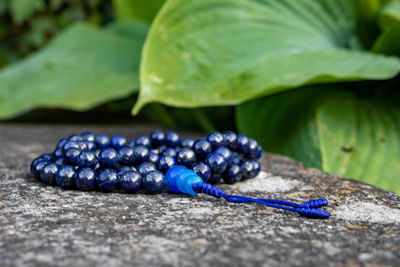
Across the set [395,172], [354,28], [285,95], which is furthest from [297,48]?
A: [395,172]

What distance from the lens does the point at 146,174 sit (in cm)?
75

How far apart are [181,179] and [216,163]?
79mm

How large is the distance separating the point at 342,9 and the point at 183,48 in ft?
1.67

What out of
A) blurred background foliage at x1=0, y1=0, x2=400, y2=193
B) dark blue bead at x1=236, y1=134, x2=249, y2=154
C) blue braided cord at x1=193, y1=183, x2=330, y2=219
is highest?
blurred background foliage at x1=0, y1=0, x2=400, y2=193

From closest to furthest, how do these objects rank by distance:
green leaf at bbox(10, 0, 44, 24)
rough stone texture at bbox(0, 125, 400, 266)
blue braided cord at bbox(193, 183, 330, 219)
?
rough stone texture at bbox(0, 125, 400, 266) → blue braided cord at bbox(193, 183, 330, 219) → green leaf at bbox(10, 0, 44, 24)

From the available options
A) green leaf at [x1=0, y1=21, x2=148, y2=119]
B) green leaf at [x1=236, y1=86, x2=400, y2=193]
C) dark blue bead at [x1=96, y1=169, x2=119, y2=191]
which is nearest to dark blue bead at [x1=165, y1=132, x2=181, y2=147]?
dark blue bead at [x1=96, y1=169, x2=119, y2=191]

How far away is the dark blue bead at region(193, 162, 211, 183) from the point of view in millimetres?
764

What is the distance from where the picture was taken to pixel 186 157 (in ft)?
2.58

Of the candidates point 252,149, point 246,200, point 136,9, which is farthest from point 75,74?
point 246,200

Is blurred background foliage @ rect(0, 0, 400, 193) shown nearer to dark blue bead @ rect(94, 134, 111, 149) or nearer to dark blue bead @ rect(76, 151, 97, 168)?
dark blue bead @ rect(94, 134, 111, 149)

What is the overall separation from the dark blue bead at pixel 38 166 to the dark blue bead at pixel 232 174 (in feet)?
1.09

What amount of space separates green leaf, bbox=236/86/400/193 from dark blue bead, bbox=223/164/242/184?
30 centimetres

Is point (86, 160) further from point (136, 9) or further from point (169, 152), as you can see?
point (136, 9)

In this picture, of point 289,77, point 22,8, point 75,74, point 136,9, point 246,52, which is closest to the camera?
point 289,77
